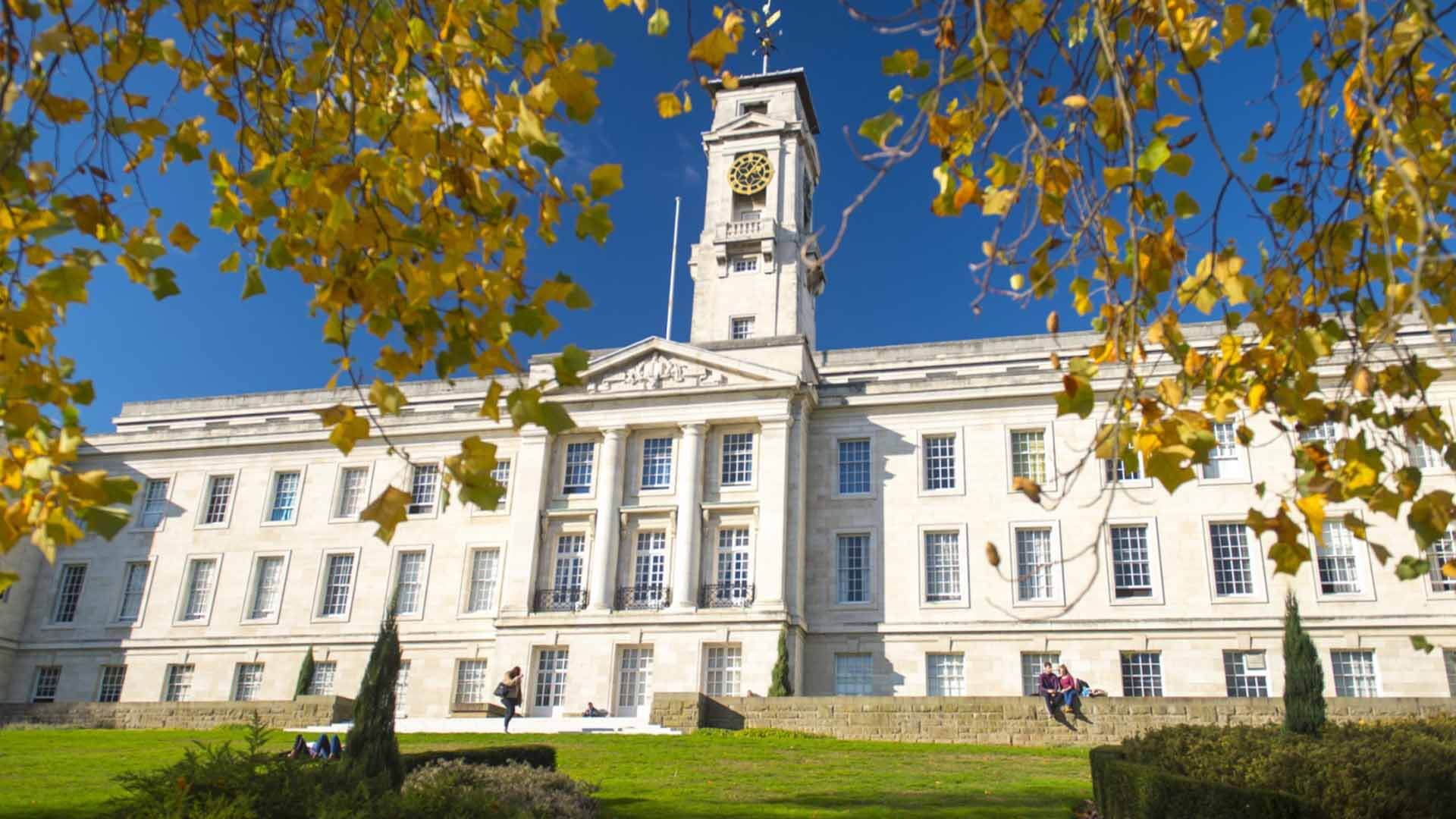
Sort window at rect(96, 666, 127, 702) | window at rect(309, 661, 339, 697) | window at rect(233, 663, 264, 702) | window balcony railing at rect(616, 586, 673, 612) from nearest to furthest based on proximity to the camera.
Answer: window balcony railing at rect(616, 586, 673, 612) → window at rect(309, 661, 339, 697) → window at rect(233, 663, 264, 702) → window at rect(96, 666, 127, 702)

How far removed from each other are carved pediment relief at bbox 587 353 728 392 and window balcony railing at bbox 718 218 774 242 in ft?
26.5

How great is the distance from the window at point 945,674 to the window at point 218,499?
2715 centimetres

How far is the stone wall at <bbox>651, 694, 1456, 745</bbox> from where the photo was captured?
23636mm

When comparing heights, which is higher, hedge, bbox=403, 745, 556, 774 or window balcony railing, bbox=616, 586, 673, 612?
window balcony railing, bbox=616, 586, 673, 612

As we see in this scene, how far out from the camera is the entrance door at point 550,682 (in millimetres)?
35781

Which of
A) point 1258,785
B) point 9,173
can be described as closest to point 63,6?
point 9,173

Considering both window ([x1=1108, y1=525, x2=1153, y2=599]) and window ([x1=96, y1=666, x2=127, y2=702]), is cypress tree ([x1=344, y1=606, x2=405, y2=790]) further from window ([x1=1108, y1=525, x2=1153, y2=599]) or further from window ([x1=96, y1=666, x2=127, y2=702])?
window ([x1=96, y1=666, x2=127, y2=702])

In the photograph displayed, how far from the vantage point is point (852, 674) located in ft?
118

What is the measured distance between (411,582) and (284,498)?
6.83 meters

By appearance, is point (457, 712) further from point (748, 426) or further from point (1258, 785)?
point (1258, 785)

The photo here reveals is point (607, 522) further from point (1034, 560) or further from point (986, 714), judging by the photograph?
point (986, 714)

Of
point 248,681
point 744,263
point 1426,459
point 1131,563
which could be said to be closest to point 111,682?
point 248,681

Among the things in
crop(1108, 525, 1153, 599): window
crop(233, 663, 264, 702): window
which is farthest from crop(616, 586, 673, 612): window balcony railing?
crop(1108, 525, 1153, 599): window

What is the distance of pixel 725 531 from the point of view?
37531 millimetres
